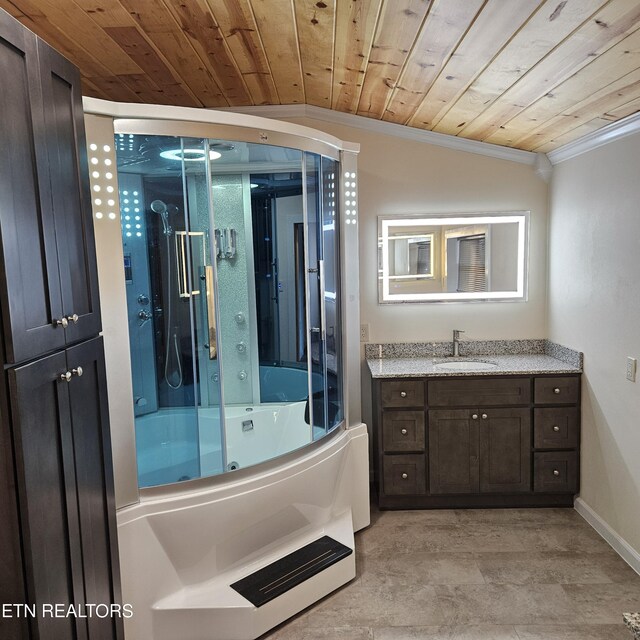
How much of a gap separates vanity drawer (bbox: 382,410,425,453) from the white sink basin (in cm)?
40

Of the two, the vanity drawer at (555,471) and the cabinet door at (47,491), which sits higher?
the cabinet door at (47,491)

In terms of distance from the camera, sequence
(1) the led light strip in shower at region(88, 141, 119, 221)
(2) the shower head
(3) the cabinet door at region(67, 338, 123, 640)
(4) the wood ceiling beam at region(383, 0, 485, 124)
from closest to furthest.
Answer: (3) the cabinet door at region(67, 338, 123, 640) < (4) the wood ceiling beam at region(383, 0, 485, 124) < (1) the led light strip in shower at region(88, 141, 119, 221) < (2) the shower head

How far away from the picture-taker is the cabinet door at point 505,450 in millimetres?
3334

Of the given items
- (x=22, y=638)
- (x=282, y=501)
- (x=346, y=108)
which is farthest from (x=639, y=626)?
(x=346, y=108)

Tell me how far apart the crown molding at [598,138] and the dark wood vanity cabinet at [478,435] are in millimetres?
1357

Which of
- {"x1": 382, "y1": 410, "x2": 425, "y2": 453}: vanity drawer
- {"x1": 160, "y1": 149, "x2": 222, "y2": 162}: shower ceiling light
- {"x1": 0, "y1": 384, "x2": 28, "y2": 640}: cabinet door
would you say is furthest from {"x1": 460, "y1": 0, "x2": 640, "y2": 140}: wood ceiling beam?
{"x1": 0, "y1": 384, "x2": 28, "y2": 640}: cabinet door

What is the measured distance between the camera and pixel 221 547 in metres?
2.41

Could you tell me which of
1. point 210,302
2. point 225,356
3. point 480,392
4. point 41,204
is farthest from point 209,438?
point 480,392

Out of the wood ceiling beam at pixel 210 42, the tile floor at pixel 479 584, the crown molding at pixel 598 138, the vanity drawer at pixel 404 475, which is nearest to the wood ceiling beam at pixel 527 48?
the crown molding at pixel 598 138

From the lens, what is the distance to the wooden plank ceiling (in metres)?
1.78

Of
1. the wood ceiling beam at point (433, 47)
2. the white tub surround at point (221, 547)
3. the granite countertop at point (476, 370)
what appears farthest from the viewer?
the granite countertop at point (476, 370)

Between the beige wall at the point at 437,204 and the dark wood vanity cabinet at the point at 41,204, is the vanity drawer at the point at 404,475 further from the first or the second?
the dark wood vanity cabinet at the point at 41,204

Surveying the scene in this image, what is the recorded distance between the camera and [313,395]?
296cm

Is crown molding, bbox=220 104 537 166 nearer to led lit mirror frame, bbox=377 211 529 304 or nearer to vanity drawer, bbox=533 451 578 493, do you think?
led lit mirror frame, bbox=377 211 529 304
